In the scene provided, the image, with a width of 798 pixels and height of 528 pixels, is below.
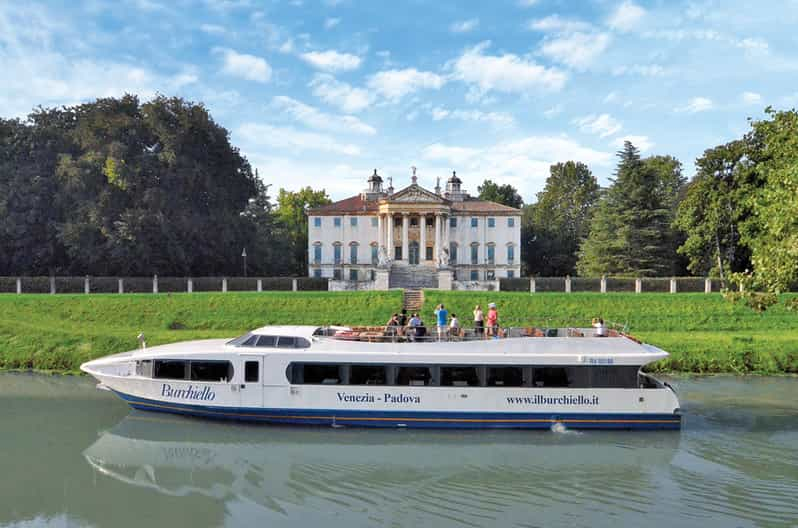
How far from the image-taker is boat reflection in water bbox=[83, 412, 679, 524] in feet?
35.8

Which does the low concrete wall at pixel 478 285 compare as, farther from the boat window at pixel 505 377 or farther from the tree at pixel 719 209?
the boat window at pixel 505 377

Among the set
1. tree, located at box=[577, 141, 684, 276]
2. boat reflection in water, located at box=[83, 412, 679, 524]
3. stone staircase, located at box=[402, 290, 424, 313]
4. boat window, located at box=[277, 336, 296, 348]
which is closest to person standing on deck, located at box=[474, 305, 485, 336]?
boat reflection in water, located at box=[83, 412, 679, 524]

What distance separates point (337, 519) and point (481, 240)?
4930 cm

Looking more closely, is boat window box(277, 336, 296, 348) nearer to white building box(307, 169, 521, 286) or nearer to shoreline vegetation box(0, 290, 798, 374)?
shoreline vegetation box(0, 290, 798, 374)

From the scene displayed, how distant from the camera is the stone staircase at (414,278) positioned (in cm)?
4859

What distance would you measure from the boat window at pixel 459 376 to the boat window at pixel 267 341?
464 cm

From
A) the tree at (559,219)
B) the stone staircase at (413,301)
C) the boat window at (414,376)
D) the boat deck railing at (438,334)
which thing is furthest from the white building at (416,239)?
the boat window at (414,376)

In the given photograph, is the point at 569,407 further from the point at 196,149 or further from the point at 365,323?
the point at 196,149

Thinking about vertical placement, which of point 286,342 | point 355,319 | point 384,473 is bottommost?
point 384,473

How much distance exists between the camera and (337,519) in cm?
1010

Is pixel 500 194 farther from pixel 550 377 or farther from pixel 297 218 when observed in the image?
pixel 550 377

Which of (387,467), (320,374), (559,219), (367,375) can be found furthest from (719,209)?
(387,467)

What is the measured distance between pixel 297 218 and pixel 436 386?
59.1 m

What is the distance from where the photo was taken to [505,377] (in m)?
15.1
